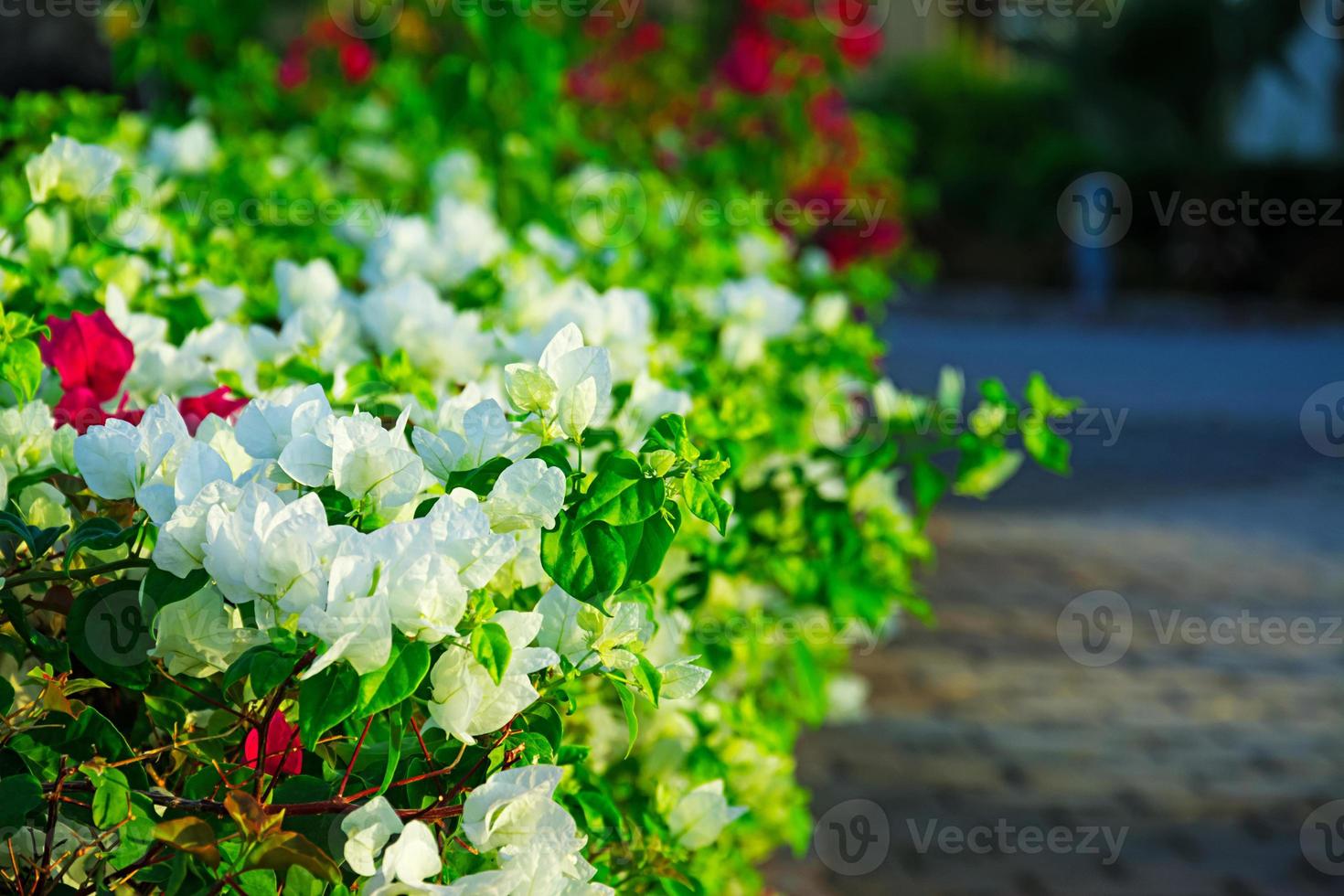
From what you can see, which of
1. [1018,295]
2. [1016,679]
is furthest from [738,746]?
[1018,295]

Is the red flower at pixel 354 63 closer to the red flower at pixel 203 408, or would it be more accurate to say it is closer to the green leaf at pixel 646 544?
the red flower at pixel 203 408

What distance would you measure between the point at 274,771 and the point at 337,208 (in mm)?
1716

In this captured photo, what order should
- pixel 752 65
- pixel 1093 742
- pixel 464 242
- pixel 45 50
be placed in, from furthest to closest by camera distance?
1. pixel 752 65
2. pixel 1093 742
3. pixel 45 50
4. pixel 464 242

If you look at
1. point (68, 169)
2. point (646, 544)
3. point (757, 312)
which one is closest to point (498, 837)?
point (646, 544)

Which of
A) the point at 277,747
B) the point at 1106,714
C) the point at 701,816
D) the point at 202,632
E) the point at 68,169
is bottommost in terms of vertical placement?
the point at 1106,714

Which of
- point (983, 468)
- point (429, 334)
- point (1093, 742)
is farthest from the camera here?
point (1093, 742)

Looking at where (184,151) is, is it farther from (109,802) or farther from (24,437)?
(109,802)

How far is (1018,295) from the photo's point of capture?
17672 mm

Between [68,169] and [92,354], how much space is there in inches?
16.1

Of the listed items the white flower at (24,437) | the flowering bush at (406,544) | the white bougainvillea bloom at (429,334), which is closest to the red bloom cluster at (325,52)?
the flowering bush at (406,544)

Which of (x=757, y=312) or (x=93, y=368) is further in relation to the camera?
(x=757, y=312)

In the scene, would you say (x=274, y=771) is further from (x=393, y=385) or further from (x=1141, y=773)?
(x=1141, y=773)

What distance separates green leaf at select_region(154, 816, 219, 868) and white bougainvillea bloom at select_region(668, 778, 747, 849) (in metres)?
0.65

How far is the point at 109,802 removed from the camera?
3.42ft
